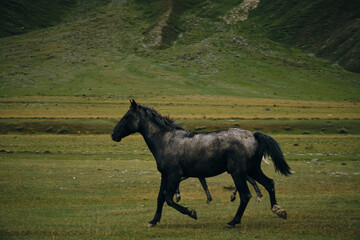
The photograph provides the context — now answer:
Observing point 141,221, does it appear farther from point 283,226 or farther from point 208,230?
point 283,226

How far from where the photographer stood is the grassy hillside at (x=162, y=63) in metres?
93.2

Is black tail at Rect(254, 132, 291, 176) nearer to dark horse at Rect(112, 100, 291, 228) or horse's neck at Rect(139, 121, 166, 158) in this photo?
dark horse at Rect(112, 100, 291, 228)

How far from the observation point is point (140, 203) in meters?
14.6

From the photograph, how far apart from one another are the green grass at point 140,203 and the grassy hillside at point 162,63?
60.0 metres

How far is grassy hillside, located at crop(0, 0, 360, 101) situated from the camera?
9325 cm

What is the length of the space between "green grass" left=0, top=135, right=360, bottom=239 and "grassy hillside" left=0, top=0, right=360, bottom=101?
6004 centimetres

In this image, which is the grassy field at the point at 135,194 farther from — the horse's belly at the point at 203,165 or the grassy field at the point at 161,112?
the horse's belly at the point at 203,165

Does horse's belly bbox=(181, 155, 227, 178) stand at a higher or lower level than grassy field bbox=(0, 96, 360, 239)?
higher

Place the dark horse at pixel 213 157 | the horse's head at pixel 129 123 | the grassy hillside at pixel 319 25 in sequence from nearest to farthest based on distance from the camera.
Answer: the dark horse at pixel 213 157, the horse's head at pixel 129 123, the grassy hillside at pixel 319 25

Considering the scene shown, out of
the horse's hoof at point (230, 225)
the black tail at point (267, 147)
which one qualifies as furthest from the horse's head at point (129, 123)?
the horse's hoof at point (230, 225)

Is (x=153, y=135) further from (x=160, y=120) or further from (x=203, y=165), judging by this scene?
(x=203, y=165)

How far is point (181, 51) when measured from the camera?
12600 centimetres

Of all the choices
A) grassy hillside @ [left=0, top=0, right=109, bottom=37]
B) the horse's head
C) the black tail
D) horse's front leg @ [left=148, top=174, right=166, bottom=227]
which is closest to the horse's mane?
the horse's head

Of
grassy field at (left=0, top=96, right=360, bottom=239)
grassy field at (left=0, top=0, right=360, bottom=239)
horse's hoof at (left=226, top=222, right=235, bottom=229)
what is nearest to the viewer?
grassy field at (left=0, top=96, right=360, bottom=239)
